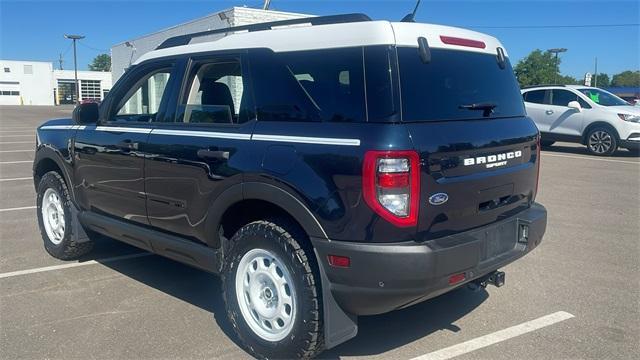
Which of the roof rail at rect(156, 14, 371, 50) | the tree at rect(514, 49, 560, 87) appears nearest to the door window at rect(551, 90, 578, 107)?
the roof rail at rect(156, 14, 371, 50)

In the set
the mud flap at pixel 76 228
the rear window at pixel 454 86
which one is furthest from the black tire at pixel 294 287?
the mud flap at pixel 76 228

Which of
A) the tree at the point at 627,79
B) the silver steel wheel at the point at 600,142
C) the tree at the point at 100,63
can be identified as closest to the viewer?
the silver steel wheel at the point at 600,142

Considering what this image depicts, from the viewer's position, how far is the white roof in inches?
117

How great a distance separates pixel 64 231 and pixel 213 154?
2.46 meters

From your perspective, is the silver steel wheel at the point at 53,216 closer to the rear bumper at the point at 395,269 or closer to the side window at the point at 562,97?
the rear bumper at the point at 395,269

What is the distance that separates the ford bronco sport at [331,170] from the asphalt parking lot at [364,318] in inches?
17.6

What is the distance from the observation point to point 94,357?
339 cm

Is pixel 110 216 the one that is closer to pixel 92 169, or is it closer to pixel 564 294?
pixel 92 169

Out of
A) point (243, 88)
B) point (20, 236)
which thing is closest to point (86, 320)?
A: point (243, 88)

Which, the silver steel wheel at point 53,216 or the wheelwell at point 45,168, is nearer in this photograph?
the silver steel wheel at point 53,216

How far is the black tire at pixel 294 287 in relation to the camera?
3043 millimetres

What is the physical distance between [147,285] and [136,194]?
0.92 metres

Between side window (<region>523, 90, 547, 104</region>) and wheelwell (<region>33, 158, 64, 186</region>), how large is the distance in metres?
12.8

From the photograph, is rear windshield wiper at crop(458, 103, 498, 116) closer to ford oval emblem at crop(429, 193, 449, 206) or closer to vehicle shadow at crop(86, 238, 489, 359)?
ford oval emblem at crop(429, 193, 449, 206)
